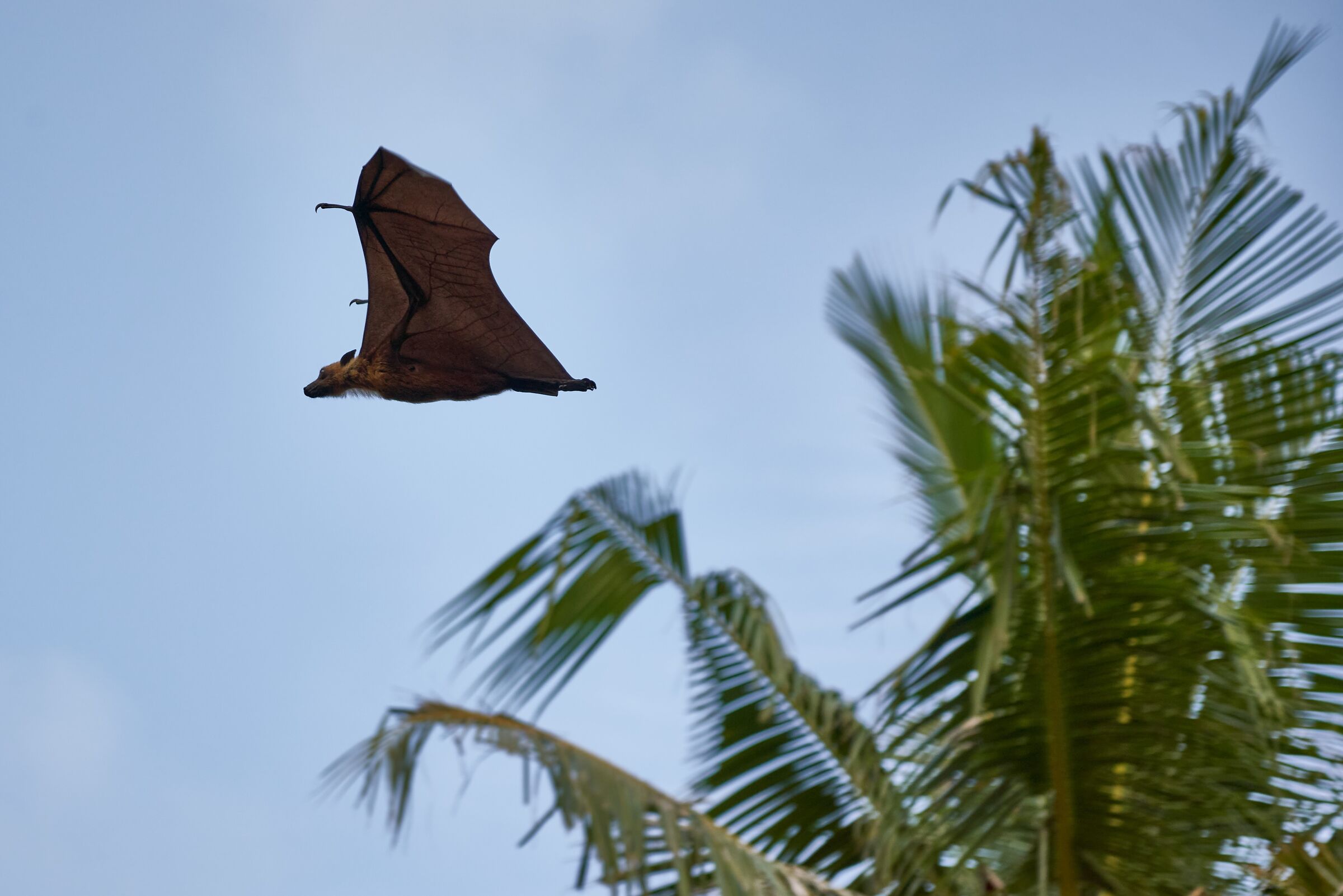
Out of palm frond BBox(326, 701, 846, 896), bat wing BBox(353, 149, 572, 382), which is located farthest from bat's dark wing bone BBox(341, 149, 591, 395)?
palm frond BBox(326, 701, 846, 896)

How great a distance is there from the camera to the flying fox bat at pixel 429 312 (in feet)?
11.8

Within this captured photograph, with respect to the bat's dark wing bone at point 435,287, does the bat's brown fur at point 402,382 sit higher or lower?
lower

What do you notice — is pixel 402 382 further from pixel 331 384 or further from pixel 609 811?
pixel 609 811

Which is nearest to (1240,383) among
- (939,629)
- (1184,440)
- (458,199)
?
(1184,440)

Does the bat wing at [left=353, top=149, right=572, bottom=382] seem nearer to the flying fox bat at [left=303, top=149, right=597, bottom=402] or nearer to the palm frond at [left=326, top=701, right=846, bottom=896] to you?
the flying fox bat at [left=303, top=149, right=597, bottom=402]

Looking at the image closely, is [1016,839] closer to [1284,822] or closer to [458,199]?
[1284,822]

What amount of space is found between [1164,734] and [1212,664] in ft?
1.25

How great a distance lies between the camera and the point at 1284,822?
597 cm

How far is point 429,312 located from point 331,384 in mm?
394

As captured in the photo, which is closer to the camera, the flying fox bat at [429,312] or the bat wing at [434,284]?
the flying fox bat at [429,312]

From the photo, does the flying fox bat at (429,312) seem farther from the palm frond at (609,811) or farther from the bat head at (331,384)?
the palm frond at (609,811)

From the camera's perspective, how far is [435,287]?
13.3 feet

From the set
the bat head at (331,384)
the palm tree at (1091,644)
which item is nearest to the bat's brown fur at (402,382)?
the bat head at (331,384)

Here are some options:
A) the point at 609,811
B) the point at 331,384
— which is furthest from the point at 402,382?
the point at 609,811
